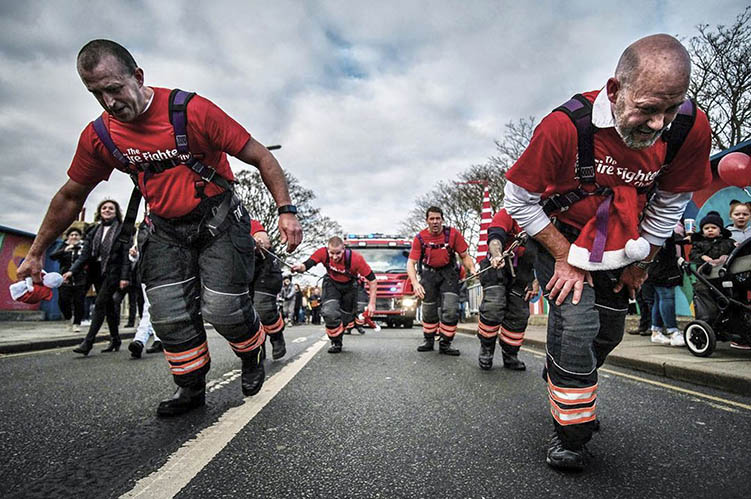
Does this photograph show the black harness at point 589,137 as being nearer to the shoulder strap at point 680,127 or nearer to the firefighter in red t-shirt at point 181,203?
the shoulder strap at point 680,127

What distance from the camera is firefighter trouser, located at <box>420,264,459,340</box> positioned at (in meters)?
7.31

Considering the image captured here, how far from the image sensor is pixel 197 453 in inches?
91.4

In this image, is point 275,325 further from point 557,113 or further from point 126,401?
point 557,113

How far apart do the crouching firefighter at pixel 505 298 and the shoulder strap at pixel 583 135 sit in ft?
10.2

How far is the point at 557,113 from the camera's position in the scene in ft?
7.81

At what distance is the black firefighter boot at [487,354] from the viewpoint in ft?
17.9

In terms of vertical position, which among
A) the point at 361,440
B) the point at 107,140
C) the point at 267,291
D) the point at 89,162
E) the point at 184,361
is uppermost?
the point at 107,140

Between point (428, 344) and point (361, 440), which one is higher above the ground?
point (428, 344)

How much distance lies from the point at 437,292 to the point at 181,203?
5.09 meters

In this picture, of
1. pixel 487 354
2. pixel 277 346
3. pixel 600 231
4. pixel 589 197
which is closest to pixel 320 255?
pixel 277 346

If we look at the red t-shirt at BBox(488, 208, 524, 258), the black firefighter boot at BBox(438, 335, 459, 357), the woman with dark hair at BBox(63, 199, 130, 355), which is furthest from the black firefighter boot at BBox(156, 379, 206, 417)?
the black firefighter boot at BBox(438, 335, 459, 357)

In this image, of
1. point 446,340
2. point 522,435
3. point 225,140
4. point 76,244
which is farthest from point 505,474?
point 76,244

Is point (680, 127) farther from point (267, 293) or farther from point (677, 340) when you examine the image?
point (677, 340)

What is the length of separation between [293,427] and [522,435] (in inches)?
49.8
